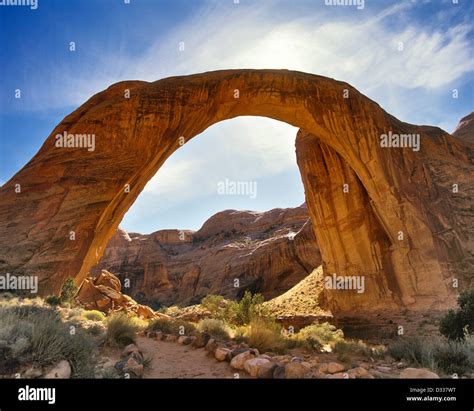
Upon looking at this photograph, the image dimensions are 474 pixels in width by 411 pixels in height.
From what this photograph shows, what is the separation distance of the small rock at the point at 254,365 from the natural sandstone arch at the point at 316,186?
7.54 m

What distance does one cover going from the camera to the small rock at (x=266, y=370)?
16.1 feet

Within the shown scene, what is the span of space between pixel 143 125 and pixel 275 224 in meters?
40.8

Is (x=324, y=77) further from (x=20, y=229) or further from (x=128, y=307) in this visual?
(x=128, y=307)

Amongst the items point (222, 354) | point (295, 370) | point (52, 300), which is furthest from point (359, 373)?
point (52, 300)

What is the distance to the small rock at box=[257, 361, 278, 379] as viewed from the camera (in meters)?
4.91

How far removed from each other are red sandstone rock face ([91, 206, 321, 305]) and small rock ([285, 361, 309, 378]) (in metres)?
32.7

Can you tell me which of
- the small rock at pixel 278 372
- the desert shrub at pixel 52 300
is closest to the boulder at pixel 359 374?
the small rock at pixel 278 372

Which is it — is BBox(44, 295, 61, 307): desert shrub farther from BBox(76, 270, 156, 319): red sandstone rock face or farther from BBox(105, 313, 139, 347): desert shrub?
BBox(76, 270, 156, 319): red sandstone rock face

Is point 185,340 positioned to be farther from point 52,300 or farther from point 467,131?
point 467,131

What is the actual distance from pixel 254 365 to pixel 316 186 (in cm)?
1637

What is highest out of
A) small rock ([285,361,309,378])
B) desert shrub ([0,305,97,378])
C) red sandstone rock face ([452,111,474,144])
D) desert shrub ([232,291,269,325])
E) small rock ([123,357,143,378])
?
red sandstone rock face ([452,111,474,144])

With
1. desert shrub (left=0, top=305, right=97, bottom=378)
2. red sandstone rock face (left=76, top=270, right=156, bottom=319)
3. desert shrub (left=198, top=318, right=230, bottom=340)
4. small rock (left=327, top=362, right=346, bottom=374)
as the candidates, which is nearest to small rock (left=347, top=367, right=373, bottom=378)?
small rock (left=327, top=362, right=346, bottom=374)
